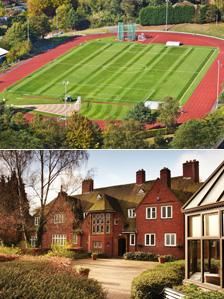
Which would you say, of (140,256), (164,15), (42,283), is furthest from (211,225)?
(164,15)

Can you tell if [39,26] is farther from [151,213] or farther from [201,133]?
[151,213]

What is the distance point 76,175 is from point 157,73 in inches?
408

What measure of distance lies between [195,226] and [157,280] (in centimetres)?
75

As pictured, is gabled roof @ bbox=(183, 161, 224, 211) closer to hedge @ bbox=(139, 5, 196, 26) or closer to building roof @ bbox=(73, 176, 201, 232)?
building roof @ bbox=(73, 176, 201, 232)

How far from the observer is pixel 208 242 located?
25.4ft

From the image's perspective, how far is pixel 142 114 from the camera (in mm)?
13578

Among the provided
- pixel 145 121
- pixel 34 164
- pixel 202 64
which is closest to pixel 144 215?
pixel 34 164

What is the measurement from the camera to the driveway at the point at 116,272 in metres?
8.04

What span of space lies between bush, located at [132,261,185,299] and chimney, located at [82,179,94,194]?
50.0 inches

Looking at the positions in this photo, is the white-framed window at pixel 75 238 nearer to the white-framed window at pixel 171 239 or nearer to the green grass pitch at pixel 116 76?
the white-framed window at pixel 171 239

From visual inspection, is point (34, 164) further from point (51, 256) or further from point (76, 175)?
point (51, 256)

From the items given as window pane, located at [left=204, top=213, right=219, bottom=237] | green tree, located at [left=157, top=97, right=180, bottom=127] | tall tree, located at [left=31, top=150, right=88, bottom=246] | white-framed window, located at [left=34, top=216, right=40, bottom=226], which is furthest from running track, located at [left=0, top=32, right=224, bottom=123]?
window pane, located at [left=204, top=213, right=219, bottom=237]

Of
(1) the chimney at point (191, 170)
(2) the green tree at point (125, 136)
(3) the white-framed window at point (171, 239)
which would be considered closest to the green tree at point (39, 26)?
(2) the green tree at point (125, 136)

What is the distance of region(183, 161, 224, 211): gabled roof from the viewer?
765cm
